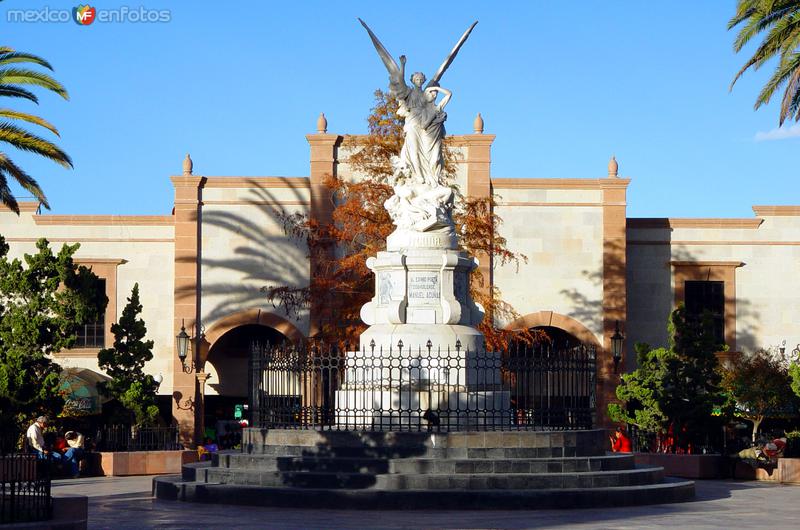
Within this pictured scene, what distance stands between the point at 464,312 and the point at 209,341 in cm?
2004

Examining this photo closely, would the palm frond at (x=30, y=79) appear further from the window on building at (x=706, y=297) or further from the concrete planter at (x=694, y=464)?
Answer: the window on building at (x=706, y=297)

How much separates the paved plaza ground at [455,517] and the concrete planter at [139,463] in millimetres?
7418

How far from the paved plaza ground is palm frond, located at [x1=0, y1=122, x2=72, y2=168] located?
9856 mm

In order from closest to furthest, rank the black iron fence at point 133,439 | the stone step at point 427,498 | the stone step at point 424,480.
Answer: the stone step at point 427,498 < the stone step at point 424,480 < the black iron fence at point 133,439

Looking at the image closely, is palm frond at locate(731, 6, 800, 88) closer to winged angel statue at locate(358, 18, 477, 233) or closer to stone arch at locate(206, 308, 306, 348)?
winged angel statue at locate(358, 18, 477, 233)

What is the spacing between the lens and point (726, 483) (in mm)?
25703

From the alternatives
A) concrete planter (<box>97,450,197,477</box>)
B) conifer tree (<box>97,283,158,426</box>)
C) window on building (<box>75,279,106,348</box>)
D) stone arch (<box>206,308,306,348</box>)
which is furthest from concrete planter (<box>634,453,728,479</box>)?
window on building (<box>75,279,106,348</box>)

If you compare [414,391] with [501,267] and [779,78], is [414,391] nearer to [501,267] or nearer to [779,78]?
[779,78]

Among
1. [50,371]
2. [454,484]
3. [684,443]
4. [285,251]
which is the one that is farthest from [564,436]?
[285,251]

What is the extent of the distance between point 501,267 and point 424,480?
23679mm

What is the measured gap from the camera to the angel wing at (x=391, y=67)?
80.5ft

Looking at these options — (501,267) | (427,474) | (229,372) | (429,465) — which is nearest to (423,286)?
(429,465)

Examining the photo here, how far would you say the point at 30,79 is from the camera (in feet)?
93.1

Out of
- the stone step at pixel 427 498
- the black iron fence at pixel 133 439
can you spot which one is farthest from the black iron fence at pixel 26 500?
the black iron fence at pixel 133 439
